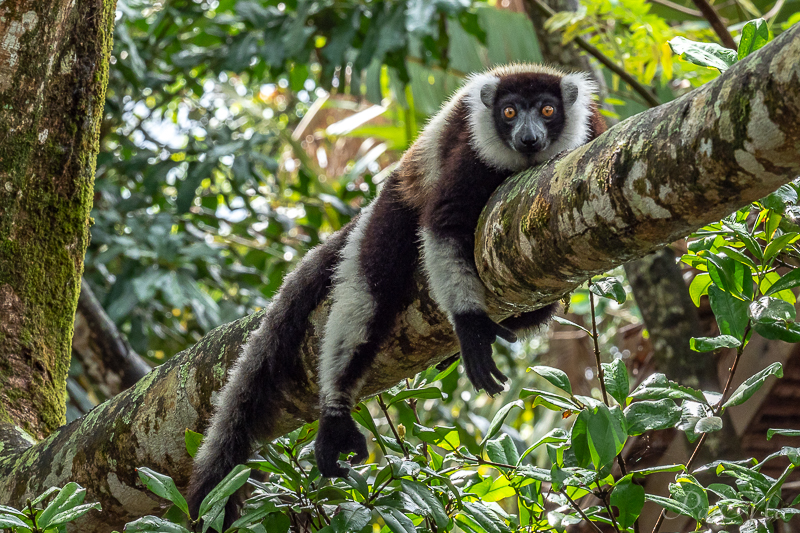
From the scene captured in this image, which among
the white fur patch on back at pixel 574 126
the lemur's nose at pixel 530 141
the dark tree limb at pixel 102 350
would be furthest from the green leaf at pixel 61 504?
the dark tree limb at pixel 102 350

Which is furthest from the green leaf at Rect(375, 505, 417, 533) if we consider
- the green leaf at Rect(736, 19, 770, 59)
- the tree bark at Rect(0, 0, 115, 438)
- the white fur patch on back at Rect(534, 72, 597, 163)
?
the tree bark at Rect(0, 0, 115, 438)

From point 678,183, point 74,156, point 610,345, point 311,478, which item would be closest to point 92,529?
point 311,478

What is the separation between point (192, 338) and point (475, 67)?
4.12 metres

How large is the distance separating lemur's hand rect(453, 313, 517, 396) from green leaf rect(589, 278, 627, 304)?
0.42 metres

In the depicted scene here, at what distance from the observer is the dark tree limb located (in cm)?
467

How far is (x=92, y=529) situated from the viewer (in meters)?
3.23

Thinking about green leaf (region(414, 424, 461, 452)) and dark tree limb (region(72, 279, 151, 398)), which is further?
dark tree limb (region(72, 279, 151, 398))

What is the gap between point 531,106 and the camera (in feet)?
11.5

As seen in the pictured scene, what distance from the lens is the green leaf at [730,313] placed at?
6.63ft

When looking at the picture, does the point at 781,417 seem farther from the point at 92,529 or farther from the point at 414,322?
the point at 92,529

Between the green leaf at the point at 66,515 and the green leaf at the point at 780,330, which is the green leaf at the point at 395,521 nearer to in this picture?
the green leaf at the point at 66,515

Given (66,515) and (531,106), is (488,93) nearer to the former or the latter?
(531,106)

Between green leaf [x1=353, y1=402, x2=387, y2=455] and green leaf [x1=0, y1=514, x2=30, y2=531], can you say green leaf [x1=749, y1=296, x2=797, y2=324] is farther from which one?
green leaf [x1=0, y1=514, x2=30, y2=531]

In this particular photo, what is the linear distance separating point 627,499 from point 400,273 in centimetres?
144
